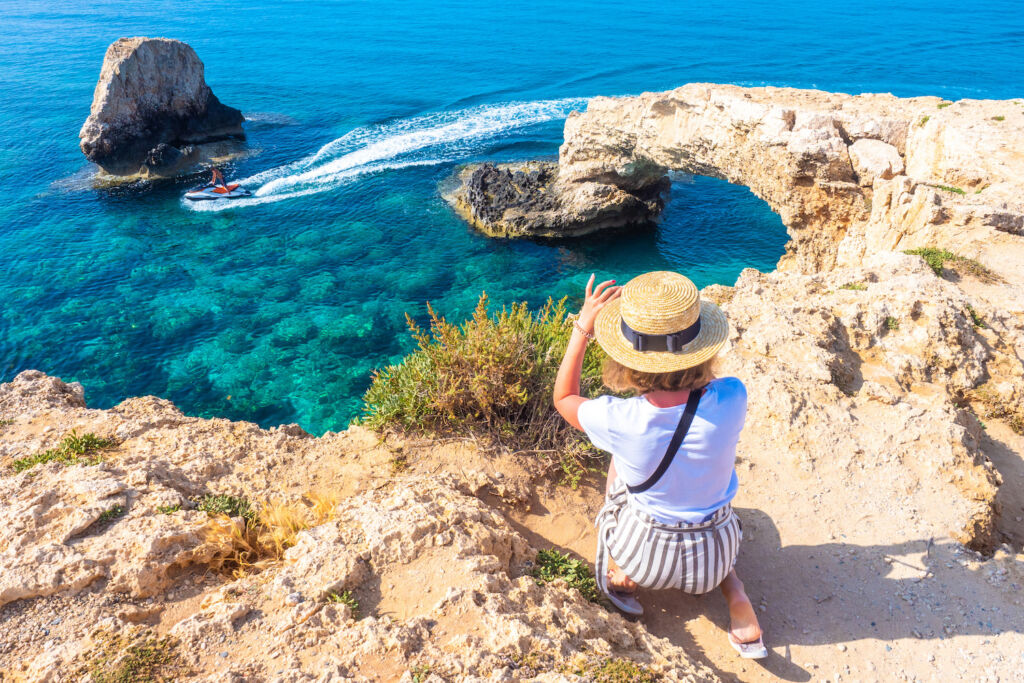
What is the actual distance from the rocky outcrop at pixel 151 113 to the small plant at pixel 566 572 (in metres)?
28.7

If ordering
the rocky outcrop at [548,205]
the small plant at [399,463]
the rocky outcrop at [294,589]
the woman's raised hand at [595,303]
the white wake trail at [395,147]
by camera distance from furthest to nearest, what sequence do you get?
1. the white wake trail at [395,147]
2. the rocky outcrop at [548,205]
3. the small plant at [399,463]
4. the woman's raised hand at [595,303]
5. the rocky outcrop at [294,589]

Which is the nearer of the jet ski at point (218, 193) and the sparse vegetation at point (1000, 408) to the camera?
the sparse vegetation at point (1000, 408)

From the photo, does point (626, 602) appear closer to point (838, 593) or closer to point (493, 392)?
point (838, 593)

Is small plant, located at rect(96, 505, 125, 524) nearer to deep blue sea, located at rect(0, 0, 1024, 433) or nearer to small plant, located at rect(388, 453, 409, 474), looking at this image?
small plant, located at rect(388, 453, 409, 474)

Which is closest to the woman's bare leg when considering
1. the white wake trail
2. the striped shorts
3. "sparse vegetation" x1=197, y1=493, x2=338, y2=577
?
the striped shorts

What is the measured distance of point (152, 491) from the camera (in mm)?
4898

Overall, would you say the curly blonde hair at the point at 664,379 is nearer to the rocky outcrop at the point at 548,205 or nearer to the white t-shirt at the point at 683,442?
the white t-shirt at the point at 683,442

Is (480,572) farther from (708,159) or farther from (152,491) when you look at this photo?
(708,159)

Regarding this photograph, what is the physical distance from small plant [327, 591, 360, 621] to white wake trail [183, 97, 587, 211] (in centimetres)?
2270

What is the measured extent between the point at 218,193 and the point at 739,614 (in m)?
25.2

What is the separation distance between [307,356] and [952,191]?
47.7 feet

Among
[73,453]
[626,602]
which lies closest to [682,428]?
[626,602]

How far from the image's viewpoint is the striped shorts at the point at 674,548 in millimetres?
3787

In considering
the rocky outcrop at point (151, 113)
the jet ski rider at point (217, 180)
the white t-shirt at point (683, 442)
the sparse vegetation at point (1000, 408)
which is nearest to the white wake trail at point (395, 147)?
the jet ski rider at point (217, 180)
